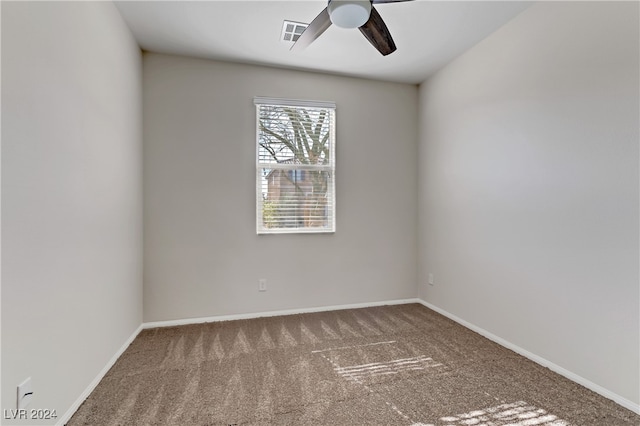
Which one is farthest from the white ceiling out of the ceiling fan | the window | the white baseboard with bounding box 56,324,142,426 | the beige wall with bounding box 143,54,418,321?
the white baseboard with bounding box 56,324,142,426

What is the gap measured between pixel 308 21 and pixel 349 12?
0.85 m

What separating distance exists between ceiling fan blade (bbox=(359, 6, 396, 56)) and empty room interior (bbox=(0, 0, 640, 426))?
0.09 ft

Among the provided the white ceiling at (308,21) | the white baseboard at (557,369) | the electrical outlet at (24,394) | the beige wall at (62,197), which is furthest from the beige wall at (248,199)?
the electrical outlet at (24,394)

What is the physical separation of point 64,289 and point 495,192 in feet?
10.2

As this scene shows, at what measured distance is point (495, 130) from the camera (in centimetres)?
261

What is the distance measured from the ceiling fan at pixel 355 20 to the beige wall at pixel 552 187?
1.15 metres

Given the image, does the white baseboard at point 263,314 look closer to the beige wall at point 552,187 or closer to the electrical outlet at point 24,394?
the beige wall at point 552,187

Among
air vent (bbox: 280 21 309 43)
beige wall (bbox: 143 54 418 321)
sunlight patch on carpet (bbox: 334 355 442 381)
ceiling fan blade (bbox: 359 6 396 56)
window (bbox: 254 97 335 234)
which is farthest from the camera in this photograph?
window (bbox: 254 97 335 234)

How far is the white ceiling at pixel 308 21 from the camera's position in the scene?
225 cm

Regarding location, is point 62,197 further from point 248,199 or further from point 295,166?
point 295,166

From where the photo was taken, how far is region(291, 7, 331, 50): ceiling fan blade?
1.85 metres

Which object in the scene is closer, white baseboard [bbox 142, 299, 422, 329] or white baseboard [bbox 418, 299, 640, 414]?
white baseboard [bbox 418, 299, 640, 414]

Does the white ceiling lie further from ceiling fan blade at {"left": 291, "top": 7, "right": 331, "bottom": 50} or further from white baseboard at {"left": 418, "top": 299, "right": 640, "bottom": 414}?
white baseboard at {"left": 418, "top": 299, "right": 640, "bottom": 414}

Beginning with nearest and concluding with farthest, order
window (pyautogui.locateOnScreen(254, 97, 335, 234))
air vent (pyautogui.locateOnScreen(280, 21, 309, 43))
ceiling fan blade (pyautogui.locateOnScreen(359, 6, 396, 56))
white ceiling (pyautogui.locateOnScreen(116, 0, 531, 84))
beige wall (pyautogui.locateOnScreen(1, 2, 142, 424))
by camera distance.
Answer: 1. beige wall (pyautogui.locateOnScreen(1, 2, 142, 424))
2. ceiling fan blade (pyautogui.locateOnScreen(359, 6, 396, 56))
3. white ceiling (pyautogui.locateOnScreen(116, 0, 531, 84))
4. air vent (pyautogui.locateOnScreen(280, 21, 309, 43))
5. window (pyautogui.locateOnScreen(254, 97, 335, 234))
